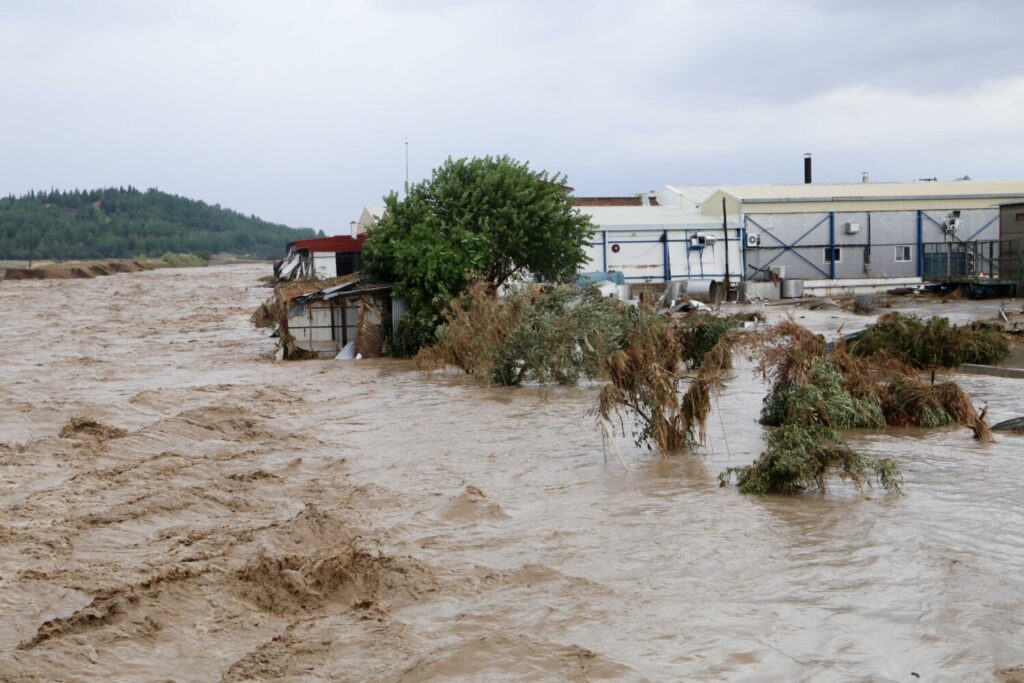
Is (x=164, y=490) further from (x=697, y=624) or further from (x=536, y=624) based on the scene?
(x=697, y=624)

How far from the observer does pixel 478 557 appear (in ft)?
26.3

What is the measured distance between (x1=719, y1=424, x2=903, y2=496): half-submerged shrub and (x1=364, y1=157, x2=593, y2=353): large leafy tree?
1392 centimetres

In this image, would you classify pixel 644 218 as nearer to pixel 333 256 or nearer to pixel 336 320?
pixel 333 256

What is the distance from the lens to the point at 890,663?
5.84 m

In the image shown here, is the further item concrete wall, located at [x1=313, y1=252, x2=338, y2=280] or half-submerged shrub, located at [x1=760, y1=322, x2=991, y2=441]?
concrete wall, located at [x1=313, y1=252, x2=338, y2=280]

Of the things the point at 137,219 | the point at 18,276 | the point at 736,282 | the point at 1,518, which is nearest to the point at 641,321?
the point at 1,518

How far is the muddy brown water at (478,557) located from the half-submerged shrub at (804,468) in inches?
8.3

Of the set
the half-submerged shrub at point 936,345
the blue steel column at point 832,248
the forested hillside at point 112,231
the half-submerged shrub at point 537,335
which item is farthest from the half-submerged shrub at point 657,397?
the forested hillside at point 112,231

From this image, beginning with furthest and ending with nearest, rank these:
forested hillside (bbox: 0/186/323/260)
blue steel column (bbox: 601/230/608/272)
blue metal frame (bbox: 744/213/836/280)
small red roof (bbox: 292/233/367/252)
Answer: forested hillside (bbox: 0/186/323/260) → blue metal frame (bbox: 744/213/836/280) → blue steel column (bbox: 601/230/608/272) → small red roof (bbox: 292/233/367/252)

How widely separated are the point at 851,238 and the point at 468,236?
93.4ft

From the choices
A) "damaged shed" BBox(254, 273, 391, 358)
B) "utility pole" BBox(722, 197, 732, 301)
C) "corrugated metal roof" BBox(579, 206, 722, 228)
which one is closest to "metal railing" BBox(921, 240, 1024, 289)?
"utility pole" BBox(722, 197, 732, 301)

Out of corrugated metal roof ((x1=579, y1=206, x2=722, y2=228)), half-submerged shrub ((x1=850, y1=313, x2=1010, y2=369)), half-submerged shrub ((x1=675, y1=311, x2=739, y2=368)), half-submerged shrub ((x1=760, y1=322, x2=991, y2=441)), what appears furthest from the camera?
corrugated metal roof ((x1=579, y1=206, x2=722, y2=228))

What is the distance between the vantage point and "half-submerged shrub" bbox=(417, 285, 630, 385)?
61.2 ft

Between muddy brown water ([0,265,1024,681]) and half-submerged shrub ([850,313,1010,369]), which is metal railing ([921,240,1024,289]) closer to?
half-submerged shrub ([850,313,1010,369])
